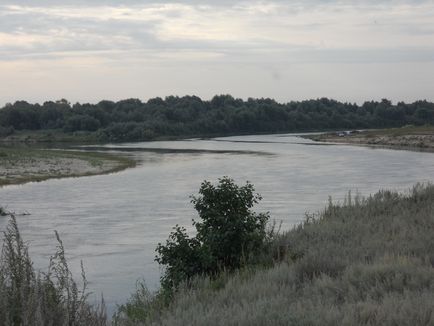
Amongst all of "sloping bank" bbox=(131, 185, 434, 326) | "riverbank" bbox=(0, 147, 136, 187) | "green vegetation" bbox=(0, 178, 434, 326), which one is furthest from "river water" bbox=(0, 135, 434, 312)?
"sloping bank" bbox=(131, 185, 434, 326)

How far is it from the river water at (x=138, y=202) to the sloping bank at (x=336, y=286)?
449cm

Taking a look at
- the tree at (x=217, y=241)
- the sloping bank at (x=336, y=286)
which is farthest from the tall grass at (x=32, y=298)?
the tree at (x=217, y=241)

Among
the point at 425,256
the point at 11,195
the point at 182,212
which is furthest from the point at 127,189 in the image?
the point at 425,256

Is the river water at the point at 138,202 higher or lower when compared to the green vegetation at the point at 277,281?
lower

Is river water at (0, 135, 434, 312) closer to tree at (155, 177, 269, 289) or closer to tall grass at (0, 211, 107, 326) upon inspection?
tree at (155, 177, 269, 289)

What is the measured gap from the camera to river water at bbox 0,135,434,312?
56.2 ft

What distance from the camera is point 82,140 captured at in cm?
13725

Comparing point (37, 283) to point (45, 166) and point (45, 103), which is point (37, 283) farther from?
point (45, 103)

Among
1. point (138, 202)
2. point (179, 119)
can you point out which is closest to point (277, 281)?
point (138, 202)

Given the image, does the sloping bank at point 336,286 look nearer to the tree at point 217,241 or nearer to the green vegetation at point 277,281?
the green vegetation at point 277,281

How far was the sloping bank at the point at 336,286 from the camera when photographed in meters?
6.46

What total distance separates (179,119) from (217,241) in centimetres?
16237

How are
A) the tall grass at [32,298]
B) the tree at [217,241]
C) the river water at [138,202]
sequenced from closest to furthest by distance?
the tall grass at [32,298] → the tree at [217,241] → the river water at [138,202]

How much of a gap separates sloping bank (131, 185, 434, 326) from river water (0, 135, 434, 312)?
449 centimetres
